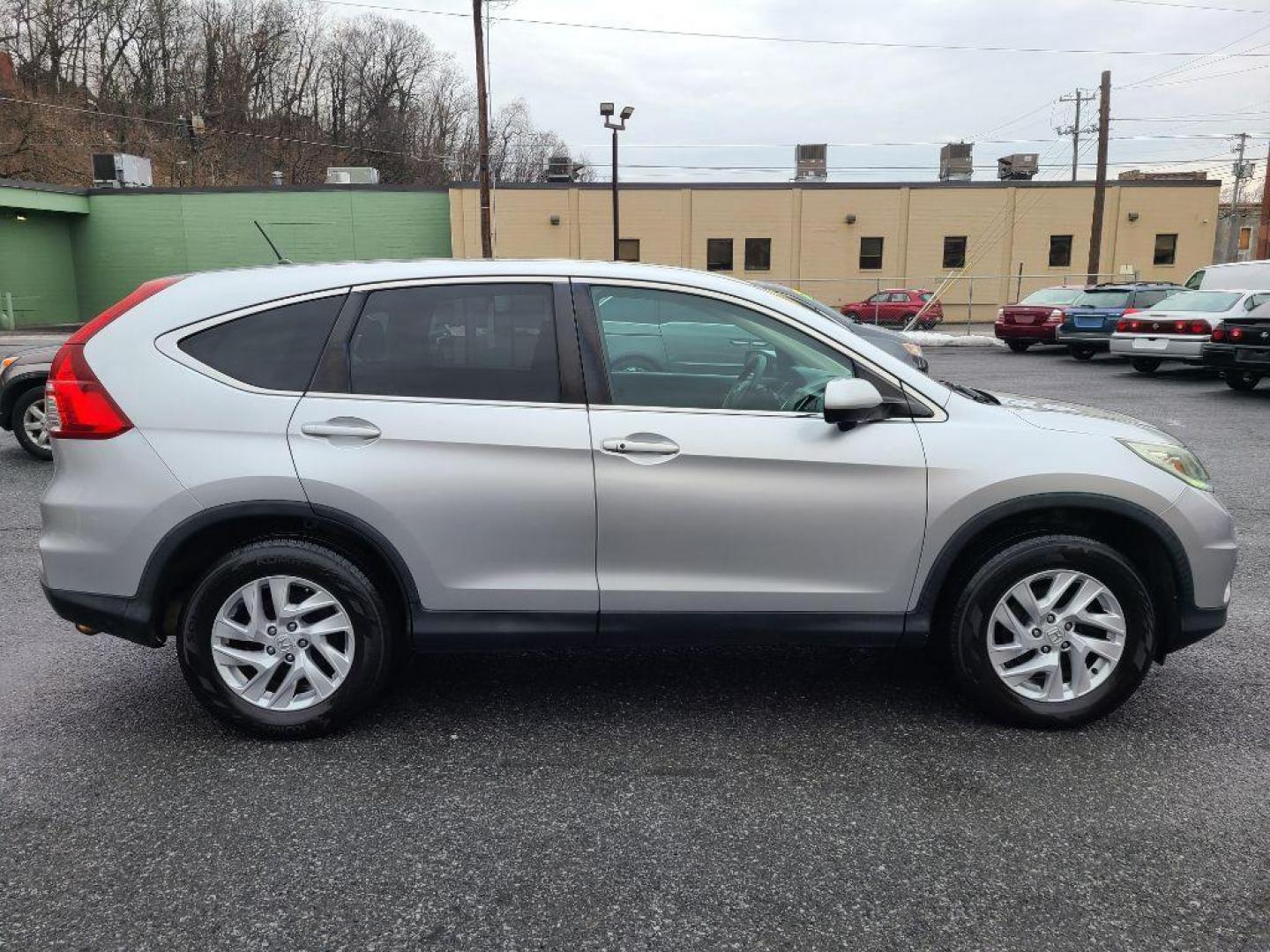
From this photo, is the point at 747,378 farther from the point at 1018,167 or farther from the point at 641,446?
the point at 1018,167

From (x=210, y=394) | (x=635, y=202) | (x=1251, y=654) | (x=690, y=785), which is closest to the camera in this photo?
(x=690, y=785)

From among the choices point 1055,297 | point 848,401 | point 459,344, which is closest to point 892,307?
point 1055,297

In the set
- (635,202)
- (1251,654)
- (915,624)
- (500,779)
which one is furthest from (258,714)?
(635,202)

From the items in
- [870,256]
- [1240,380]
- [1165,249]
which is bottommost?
[1240,380]

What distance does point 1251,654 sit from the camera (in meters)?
4.39

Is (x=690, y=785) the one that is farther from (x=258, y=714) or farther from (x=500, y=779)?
(x=258, y=714)

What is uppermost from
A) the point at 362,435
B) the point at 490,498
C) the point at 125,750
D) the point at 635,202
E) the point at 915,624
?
the point at 635,202

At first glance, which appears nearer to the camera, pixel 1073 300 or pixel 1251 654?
pixel 1251 654

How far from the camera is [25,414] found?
8992mm

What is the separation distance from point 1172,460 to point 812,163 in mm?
43503

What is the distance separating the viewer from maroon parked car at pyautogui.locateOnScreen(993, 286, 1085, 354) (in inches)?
877

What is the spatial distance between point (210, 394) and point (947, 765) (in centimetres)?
291

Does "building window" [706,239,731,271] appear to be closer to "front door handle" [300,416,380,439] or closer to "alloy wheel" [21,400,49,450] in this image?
"alloy wheel" [21,400,49,450]

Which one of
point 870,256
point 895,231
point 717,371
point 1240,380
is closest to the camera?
point 717,371
